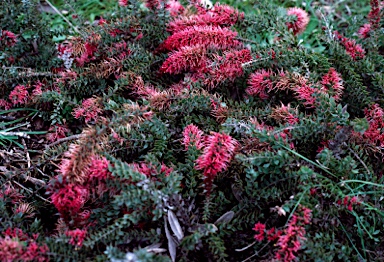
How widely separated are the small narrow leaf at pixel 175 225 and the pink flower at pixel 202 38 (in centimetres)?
93

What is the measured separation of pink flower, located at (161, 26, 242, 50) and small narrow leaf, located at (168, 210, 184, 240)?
93 cm

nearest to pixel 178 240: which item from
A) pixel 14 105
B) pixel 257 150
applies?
pixel 257 150

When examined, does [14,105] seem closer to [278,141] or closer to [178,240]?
[178,240]

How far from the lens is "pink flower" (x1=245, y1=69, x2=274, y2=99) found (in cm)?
217

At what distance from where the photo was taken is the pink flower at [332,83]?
214 cm

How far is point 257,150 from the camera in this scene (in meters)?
1.93

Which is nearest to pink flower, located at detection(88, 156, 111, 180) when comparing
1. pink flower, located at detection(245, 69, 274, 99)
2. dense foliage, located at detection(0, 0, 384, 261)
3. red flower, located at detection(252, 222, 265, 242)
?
dense foliage, located at detection(0, 0, 384, 261)

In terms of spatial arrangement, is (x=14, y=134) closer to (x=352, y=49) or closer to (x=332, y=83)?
(x=332, y=83)

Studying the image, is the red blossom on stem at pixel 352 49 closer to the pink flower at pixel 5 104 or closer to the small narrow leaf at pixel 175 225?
the small narrow leaf at pixel 175 225

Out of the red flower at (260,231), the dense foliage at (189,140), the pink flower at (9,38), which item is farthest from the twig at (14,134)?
the red flower at (260,231)

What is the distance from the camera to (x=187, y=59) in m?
2.18

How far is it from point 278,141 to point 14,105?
145cm

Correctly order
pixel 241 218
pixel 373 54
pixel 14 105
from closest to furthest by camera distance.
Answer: pixel 241 218
pixel 14 105
pixel 373 54

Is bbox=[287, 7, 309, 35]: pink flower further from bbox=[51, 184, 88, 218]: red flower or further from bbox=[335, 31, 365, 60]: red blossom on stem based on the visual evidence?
bbox=[51, 184, 88, 218]: red flower
